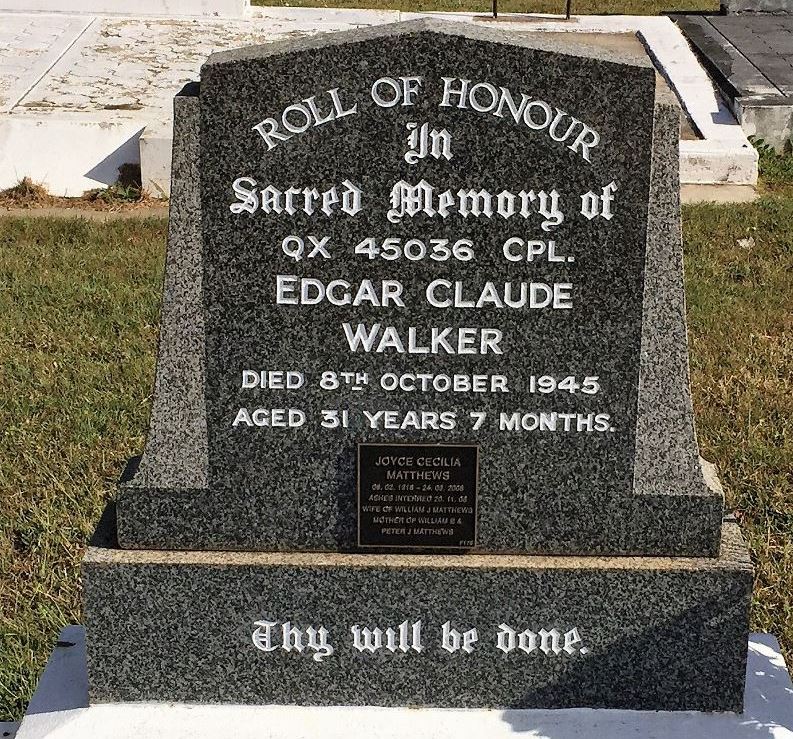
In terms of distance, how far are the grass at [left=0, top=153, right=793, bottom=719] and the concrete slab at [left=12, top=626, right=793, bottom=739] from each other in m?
0.43

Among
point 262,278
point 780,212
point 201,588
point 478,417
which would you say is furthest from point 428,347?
point 780,212

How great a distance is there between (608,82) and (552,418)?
28.6 inches

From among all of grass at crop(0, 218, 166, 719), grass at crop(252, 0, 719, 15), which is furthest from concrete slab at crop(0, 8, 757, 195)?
grass at crop(252, 0, 719, 15)

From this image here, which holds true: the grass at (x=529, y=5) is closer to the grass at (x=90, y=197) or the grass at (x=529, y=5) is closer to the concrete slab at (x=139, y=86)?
the concrete slab at (x=139, y=86)

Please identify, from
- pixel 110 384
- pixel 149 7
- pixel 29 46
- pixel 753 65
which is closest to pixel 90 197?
pixel 29 46

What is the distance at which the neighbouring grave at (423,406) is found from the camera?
2.64 m

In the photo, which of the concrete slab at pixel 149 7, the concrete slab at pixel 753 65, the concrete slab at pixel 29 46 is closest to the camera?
the concrete slab at pixel 29 46

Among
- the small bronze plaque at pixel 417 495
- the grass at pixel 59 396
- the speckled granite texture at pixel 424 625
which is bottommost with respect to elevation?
the grass at pixel 59 396

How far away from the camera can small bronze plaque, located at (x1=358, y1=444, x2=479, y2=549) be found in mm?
2871

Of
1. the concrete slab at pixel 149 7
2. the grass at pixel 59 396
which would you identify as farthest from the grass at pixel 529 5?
the grass at pixel 59 396

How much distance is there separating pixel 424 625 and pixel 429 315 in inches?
28.5

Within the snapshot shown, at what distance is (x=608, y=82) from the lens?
8.55ft

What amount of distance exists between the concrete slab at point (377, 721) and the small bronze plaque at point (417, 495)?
→ 415mm

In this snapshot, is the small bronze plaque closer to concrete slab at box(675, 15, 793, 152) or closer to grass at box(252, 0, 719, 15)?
concrete slab at box(675, 15, 793, 152)
